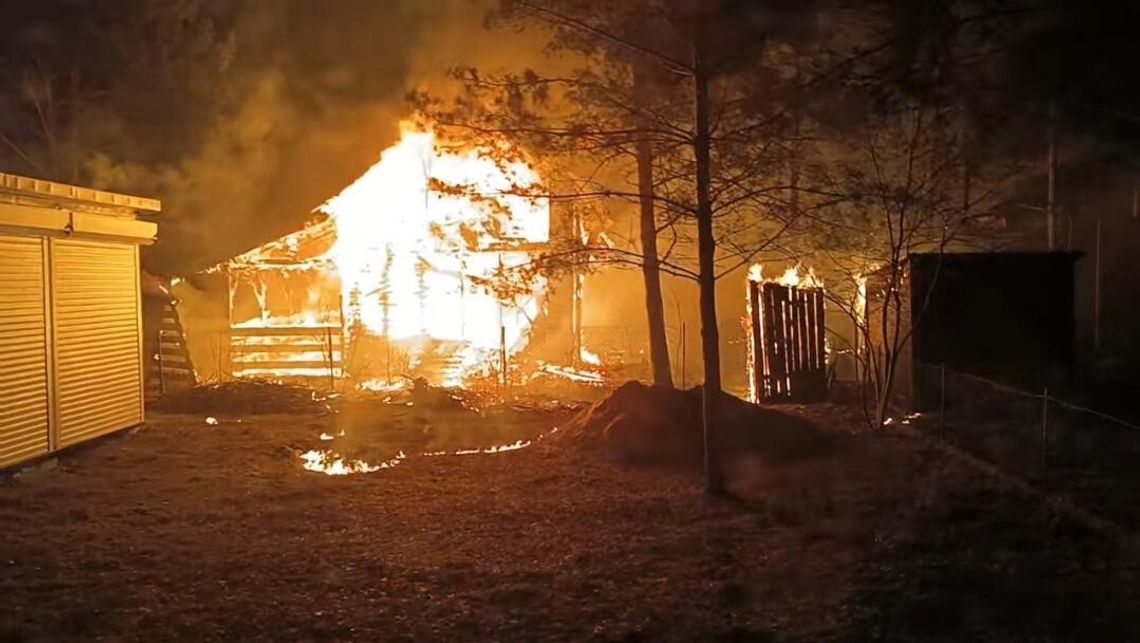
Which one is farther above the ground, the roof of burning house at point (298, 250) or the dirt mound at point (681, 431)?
the roof of burning house at point (298, 250)

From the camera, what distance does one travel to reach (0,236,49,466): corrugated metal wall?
11.0 metres

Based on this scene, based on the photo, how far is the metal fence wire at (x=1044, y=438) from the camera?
8719 mm

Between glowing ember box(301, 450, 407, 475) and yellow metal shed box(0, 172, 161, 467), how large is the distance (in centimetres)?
290

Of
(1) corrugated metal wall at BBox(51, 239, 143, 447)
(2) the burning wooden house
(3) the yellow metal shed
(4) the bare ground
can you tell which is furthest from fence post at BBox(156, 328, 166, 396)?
(4) the bare ground

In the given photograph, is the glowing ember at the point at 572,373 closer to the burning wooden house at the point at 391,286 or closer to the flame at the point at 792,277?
the burning wooden house at the point at 391,286

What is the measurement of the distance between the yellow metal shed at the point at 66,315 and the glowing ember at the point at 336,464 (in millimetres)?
2902

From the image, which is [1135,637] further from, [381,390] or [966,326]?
[381,390]

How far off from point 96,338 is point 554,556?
848 centimetres

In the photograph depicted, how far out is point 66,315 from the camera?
1252cm

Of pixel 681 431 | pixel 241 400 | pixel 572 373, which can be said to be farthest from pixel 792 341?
pixel 241 400

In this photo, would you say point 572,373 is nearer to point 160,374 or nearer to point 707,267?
point 160,374

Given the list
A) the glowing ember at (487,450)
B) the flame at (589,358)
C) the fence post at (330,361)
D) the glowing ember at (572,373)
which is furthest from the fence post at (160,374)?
the glowing ember at (487,450)

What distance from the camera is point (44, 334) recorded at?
39.1 ft

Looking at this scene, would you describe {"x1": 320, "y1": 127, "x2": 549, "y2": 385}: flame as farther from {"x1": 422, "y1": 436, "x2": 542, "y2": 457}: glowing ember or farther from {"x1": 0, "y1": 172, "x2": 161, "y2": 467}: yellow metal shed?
{"x1": 422, "y1": 436, "x2": 542, "y2": 457}: glowing ember
